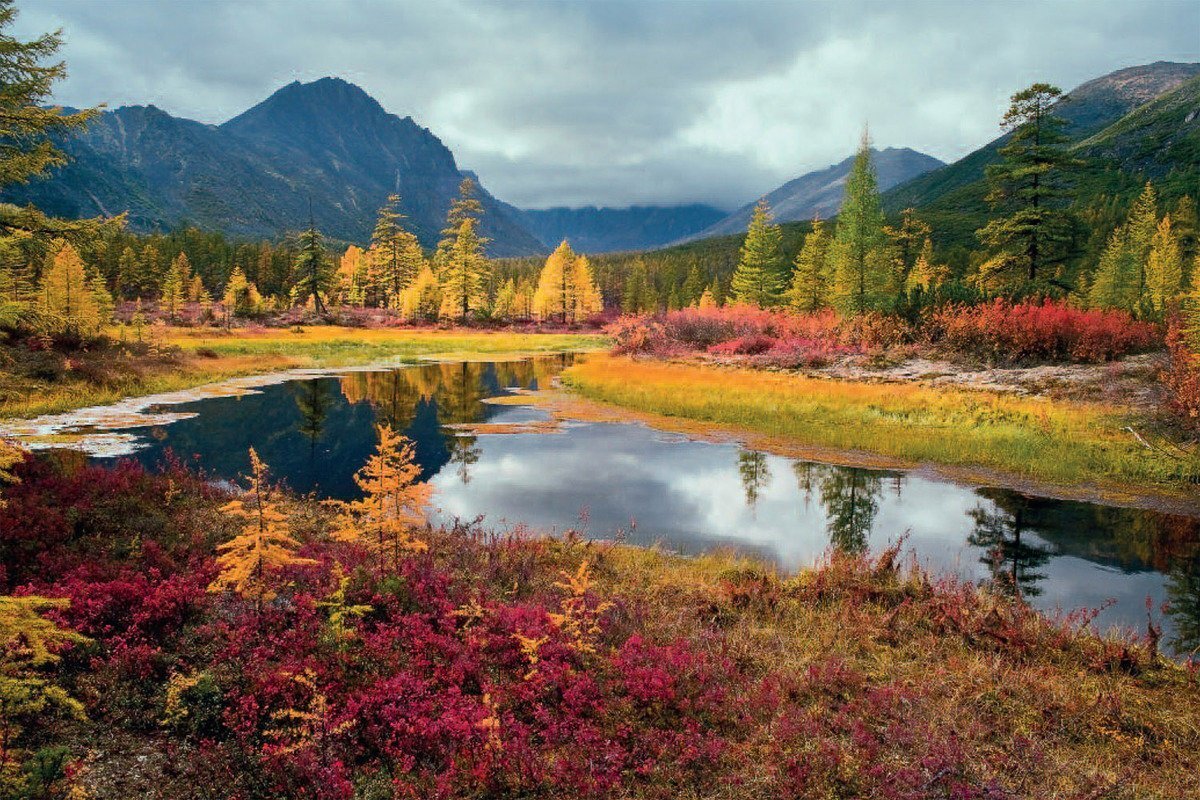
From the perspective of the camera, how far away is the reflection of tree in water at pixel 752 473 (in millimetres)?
16281

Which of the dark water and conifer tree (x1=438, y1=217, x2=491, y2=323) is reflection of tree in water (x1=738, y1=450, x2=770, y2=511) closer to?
the dark water

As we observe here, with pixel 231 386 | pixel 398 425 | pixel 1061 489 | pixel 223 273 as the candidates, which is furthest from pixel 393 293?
pixel 1061 489

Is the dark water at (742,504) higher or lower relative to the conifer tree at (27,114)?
lower

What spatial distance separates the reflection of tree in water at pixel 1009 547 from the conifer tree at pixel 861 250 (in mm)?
30901

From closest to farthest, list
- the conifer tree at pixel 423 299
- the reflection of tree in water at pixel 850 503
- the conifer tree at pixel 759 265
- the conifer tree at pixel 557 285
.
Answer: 1. the reflection of tree in water at pixel 850 503
2. the conifer tree at pixel 759 265
3. the conifer tree at pixel 423 299
4. the conifer tree at pixel 557 285

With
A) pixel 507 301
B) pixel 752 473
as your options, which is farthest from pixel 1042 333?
pixel 507 301

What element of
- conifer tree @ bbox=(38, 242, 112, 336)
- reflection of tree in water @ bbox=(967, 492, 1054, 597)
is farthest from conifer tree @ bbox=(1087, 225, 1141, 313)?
conifer tree @ bbox=(38, 242, 112, 336)

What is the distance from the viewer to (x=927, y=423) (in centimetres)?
2162

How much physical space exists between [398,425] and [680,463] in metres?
11.9

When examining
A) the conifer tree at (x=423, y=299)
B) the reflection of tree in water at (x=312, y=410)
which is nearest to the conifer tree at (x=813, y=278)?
the reflection of tree in water at (x=312, y=410)

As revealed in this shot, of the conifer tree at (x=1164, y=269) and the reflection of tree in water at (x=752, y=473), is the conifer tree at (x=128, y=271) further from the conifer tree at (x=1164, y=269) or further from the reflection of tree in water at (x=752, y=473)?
the conifer tree at (x=1164, y=269)

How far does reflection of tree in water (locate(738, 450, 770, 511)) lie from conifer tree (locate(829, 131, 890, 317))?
2744cm

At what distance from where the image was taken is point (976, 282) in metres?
42.4

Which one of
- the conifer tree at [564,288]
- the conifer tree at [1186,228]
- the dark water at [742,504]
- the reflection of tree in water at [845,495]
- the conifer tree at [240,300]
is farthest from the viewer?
the conifer tree at [564,288]
